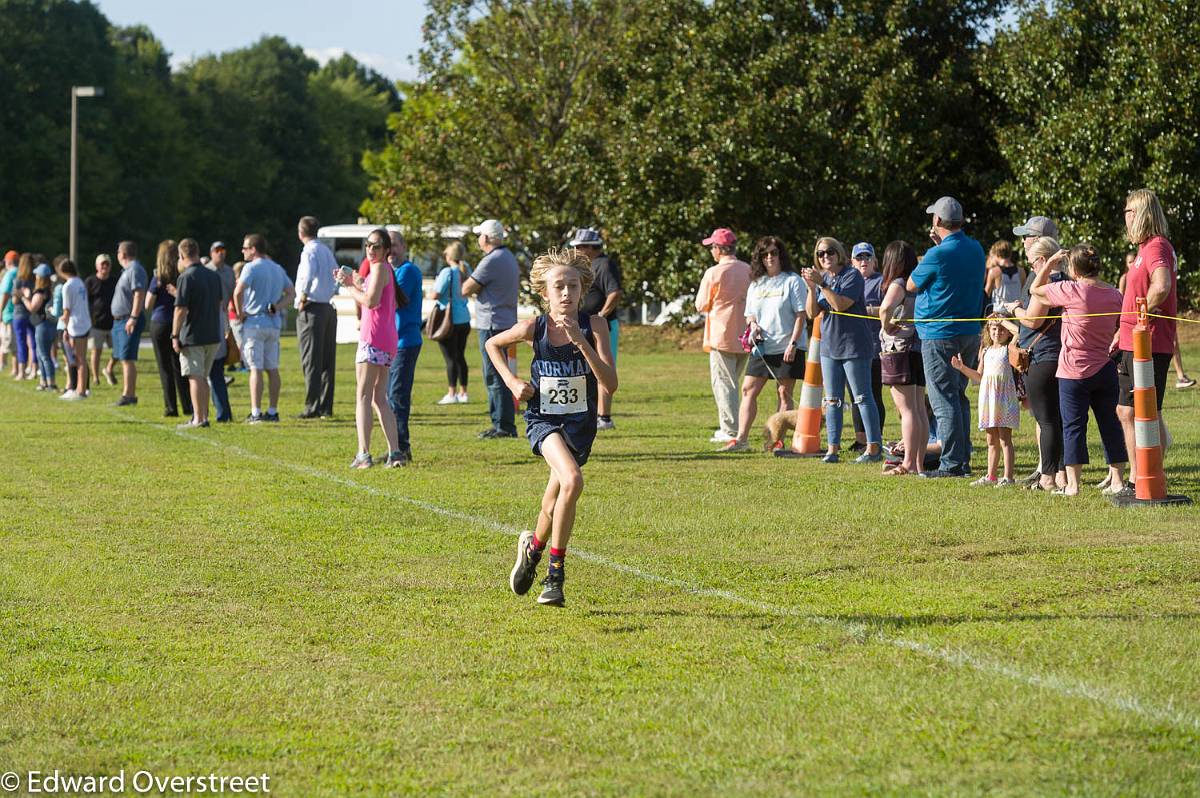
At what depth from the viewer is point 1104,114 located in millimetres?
28891

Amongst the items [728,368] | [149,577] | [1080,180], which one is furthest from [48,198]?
[149,577]

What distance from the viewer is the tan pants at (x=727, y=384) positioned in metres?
14.5

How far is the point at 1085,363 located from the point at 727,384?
14.4 feet

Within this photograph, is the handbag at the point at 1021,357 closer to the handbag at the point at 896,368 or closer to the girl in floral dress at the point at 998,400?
the girl in floral dress at the point at 998,400

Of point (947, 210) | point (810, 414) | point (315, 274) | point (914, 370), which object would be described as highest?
point (947, 210)

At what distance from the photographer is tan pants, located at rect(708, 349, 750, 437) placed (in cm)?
1445

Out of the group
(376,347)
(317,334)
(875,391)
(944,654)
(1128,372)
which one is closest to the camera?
Result: (944,654)

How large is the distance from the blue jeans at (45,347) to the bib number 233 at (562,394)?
16.9 m

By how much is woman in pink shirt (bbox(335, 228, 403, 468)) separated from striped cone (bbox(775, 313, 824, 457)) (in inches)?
133

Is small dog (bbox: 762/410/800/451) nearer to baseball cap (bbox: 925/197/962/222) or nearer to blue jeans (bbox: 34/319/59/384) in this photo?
baseball cap (bbox: 925/197/962/222)

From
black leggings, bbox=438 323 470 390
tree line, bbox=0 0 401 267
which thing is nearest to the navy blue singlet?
black leggings, bbox=438 323 470 390

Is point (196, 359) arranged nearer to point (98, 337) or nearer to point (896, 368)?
point (98, 337)

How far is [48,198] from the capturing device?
2564 inches

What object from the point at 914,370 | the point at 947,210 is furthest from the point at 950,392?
the point at 947,210
